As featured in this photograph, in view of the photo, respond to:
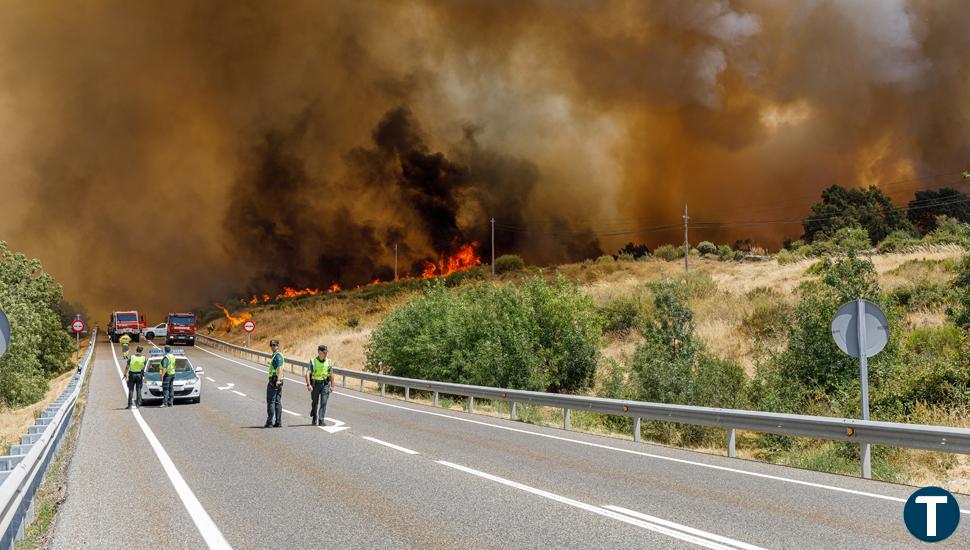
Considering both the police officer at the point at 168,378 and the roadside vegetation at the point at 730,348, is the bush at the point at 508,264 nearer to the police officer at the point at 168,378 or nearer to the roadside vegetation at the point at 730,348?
the roadside vegetation at the point at 730,348

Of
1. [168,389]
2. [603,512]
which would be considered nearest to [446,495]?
[603,512]

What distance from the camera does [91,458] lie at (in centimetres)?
1158

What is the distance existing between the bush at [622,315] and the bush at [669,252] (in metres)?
45.0

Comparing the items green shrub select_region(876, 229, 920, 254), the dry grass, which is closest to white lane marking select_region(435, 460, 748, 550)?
the dry grass

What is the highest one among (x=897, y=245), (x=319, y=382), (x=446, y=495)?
(x=897, y=245)

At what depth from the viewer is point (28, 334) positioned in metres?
31.1

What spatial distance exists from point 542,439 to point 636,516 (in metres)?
6.78

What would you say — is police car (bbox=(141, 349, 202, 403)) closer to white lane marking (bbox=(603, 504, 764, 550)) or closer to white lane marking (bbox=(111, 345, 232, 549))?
white lane marking (bbox=(111, 345, 232, 549))

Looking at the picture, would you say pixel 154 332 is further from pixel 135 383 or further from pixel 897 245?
pixel 897 245

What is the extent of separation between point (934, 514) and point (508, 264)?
270 feet

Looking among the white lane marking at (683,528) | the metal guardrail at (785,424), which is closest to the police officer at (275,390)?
the metal guardrail at (785,424)

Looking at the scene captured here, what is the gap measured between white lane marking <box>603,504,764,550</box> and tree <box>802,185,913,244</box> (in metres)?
81.5

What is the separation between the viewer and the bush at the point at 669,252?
3201 inches

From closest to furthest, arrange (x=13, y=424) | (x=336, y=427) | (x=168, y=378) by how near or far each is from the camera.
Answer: (x=336, y=427), (x=13, y=424), (x=168, y=378)
